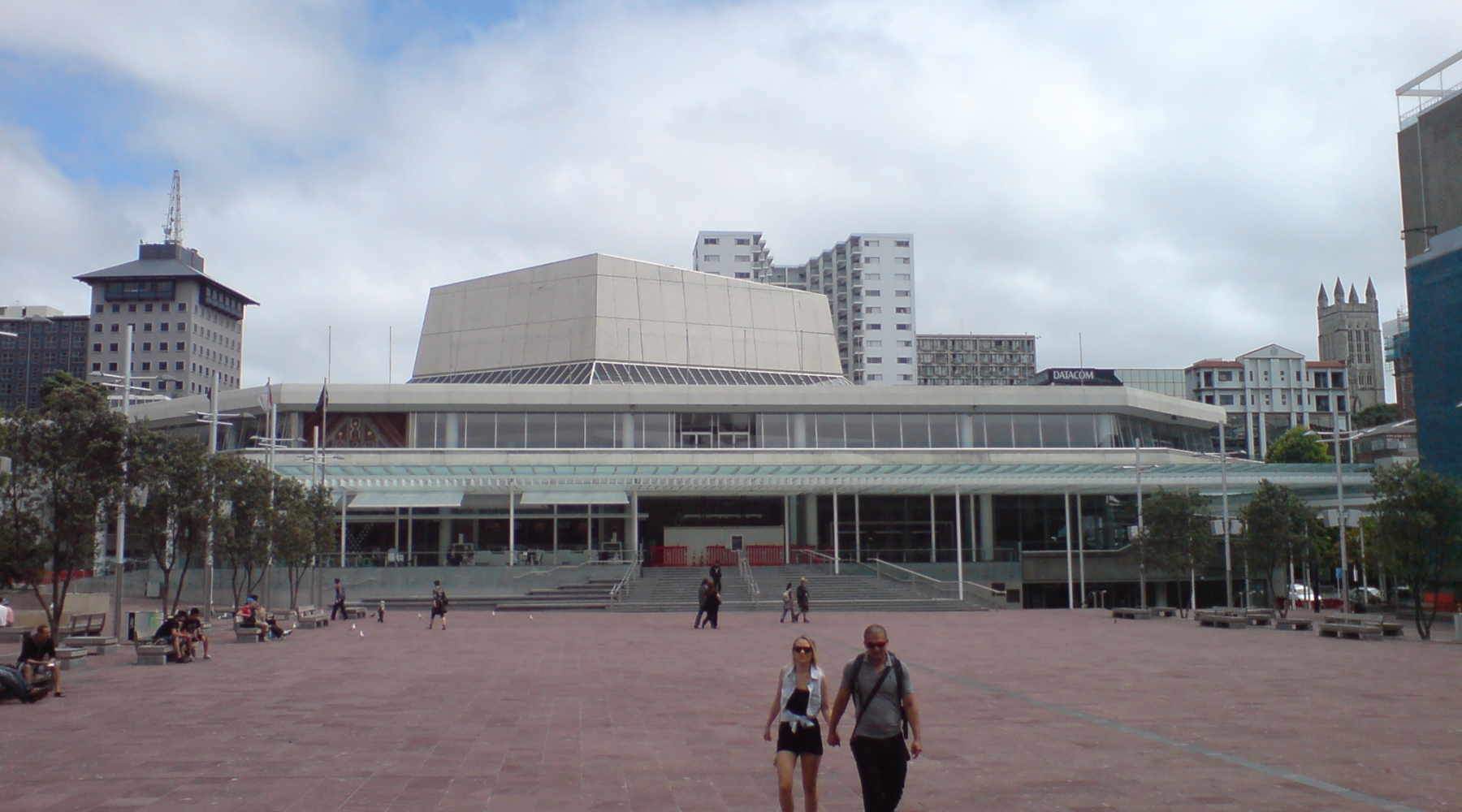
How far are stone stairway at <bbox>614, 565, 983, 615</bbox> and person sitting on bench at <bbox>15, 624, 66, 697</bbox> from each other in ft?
76.0

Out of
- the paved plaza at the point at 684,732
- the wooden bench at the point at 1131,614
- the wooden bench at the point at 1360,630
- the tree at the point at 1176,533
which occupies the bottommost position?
the wooden bench at the point at 1131,614

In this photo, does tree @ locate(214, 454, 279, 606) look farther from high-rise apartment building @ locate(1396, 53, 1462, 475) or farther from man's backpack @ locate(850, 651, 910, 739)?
high-rise apartment building @ locate(1396, 53, 1462, 475)

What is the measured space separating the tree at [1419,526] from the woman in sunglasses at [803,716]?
24.1 metres

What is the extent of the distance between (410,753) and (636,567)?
3272 centimetres

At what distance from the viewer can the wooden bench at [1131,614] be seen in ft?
116

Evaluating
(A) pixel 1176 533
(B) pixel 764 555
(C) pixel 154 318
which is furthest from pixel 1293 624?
(C) pixel 154 318

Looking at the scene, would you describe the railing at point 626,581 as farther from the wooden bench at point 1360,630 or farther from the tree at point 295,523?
the wooden bench at point 1360,630

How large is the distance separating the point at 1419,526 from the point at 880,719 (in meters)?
24.7

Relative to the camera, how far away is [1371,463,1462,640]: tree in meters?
26.9

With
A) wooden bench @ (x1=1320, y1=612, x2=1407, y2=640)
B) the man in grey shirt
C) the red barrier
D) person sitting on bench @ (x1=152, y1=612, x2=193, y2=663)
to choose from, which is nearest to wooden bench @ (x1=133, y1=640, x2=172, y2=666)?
person sitting on bench @ (x1=152, y1=612, x2=193, y2=663)

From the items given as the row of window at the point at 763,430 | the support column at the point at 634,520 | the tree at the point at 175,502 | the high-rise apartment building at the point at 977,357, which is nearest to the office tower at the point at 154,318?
the high-rise apartment building at the point at 977,357

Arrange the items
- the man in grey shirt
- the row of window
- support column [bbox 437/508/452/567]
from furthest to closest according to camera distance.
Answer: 1. the row of window
2. support column [bbox 437/508/452/567]
3. the man in grey shirt

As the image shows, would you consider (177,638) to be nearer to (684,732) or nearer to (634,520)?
(684,732)

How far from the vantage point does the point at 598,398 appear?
2078 inches
